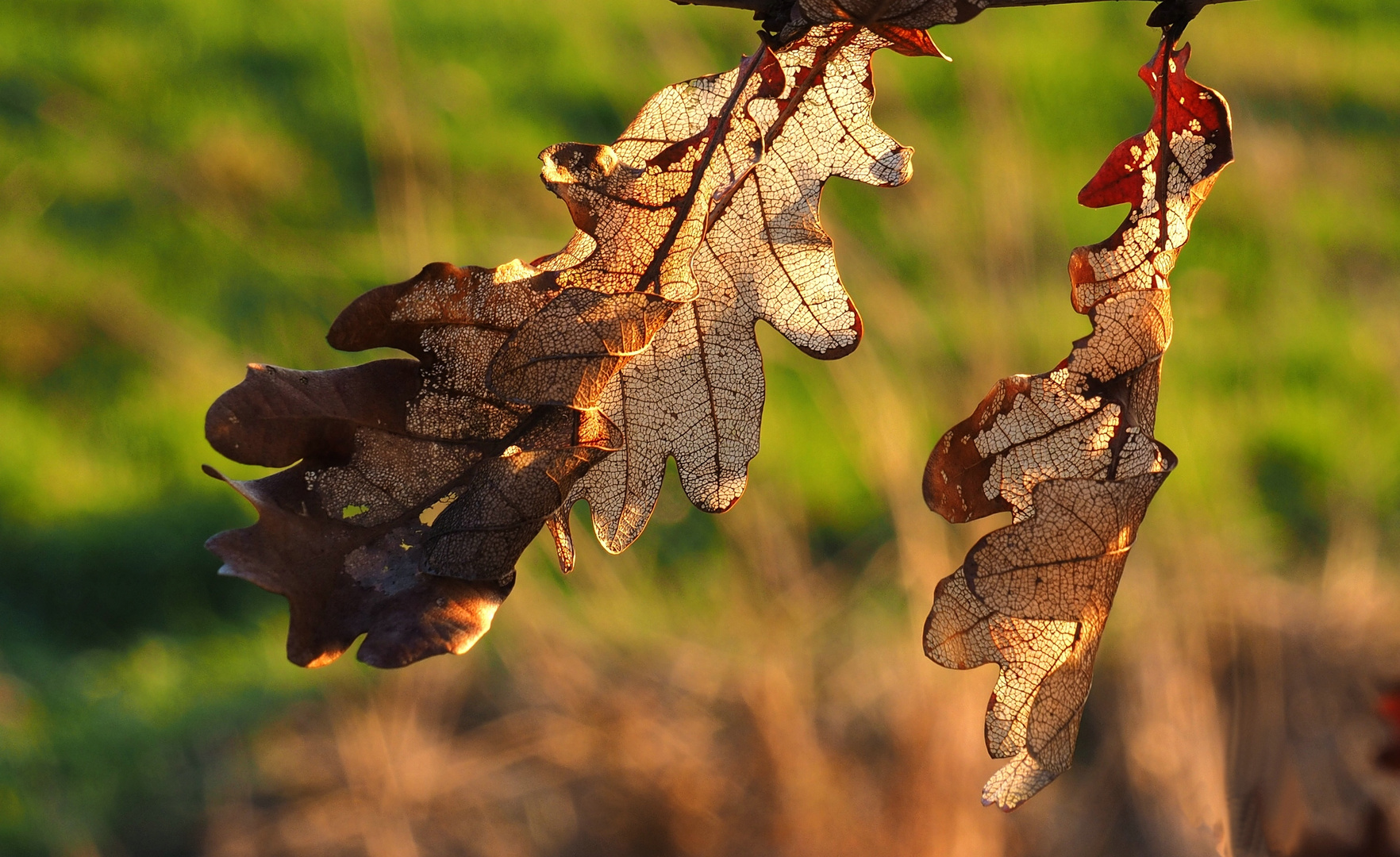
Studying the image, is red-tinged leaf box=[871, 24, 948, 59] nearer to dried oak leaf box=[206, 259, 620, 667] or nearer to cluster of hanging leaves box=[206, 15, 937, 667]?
cluster of hanging leaves box=[206, 15, 937, 667]

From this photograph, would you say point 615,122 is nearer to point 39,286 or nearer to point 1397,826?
point 39,286

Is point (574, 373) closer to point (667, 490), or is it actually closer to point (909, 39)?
point (909, 39)

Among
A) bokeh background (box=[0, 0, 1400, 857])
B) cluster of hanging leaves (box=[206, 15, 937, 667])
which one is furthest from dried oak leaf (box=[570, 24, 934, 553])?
bokeh background (box=[0, 0, 1400, 857])

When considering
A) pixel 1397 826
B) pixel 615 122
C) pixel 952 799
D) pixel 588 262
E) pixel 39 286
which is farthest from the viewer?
pixel 615 122

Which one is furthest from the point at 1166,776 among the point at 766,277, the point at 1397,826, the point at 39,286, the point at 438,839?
the point at 39,286

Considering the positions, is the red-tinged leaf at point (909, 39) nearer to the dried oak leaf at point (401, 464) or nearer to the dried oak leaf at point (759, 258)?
the dried oak leaf at point (759, 258)

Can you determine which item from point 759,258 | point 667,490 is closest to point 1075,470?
point 759,258

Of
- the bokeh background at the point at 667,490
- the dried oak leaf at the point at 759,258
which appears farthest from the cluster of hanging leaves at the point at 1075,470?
the bokeh background at the point at 667,490
